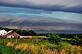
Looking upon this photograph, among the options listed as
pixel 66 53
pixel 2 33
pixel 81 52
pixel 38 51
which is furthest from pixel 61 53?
pixel 2 33

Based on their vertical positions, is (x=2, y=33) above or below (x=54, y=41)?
below

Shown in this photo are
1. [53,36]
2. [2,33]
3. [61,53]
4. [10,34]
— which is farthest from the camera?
[2,33]

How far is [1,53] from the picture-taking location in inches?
789

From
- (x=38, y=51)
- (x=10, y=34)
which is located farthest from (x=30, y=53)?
(x=10, y=34)

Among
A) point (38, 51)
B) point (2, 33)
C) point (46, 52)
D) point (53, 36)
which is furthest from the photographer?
point (2, 33)

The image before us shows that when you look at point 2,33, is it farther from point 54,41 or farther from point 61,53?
point 61,53

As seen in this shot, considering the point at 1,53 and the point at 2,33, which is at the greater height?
the point at 1,53

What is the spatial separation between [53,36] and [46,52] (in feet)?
48.1

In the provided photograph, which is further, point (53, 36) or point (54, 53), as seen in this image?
point (53, 36)

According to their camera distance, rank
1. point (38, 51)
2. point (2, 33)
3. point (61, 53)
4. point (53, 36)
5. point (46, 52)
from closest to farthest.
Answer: point (61, 53) → point (46, 52) → point (38, 51) → point (53, 36) → point (2, 33)

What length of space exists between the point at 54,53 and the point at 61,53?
0.60 metres

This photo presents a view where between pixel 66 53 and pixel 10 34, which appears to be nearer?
pixel 66 53

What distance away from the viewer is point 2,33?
101062 mm

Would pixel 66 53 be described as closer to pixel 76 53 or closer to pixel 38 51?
pixel 76 53
